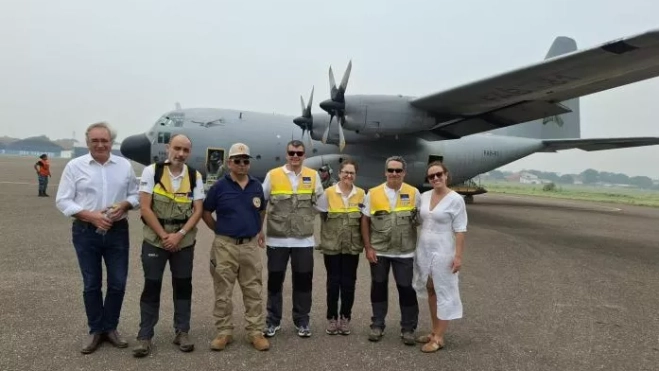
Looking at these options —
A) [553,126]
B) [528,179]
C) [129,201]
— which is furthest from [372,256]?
[528,179]

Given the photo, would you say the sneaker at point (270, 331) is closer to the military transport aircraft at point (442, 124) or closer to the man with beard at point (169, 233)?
the man with beard at point (169, 233)

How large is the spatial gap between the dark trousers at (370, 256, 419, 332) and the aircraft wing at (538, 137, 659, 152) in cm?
1710

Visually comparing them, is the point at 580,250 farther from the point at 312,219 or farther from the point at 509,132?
the point at 509,132

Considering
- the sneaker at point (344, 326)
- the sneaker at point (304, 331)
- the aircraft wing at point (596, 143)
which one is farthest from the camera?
the aircraft wing at point (596, 143)

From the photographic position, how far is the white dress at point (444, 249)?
13.4 feet

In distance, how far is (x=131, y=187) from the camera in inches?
160

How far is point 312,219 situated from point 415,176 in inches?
484

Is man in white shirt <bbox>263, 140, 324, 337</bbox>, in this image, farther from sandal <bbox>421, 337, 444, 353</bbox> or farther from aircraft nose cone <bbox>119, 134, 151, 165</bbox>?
aircraft nose cone <bbox>119, 134, 151, 165</bbox>

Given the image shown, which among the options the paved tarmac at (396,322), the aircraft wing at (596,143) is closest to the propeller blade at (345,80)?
the paved tarmac at (396,322)

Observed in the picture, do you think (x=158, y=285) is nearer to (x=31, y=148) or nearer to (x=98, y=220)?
(x=98, y=220)

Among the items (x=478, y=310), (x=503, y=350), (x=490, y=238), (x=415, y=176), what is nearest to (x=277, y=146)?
(x=415, y=176)

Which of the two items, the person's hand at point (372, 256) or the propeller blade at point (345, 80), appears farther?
the propeller blade at point (345, 80)

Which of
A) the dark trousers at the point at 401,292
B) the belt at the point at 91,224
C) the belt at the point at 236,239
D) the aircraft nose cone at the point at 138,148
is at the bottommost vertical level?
the dark trousers at the point at 401,292

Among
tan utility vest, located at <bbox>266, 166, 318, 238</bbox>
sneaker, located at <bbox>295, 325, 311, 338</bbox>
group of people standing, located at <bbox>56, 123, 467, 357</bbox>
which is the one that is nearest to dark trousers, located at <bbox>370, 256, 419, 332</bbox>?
group of people standing, located at <bbox>56, 123, 467, 357</bbox>
